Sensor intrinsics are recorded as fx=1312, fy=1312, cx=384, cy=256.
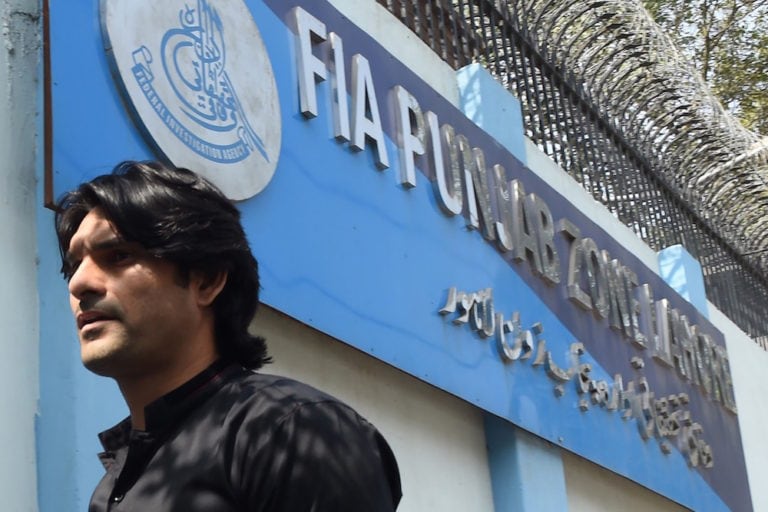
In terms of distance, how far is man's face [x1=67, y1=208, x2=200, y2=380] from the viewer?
72.6 inches

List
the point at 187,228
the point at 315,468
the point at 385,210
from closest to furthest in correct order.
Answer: the point at 315,468
the point at 187,228
the point at 385,210

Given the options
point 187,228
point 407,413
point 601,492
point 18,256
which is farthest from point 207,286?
point 601,492

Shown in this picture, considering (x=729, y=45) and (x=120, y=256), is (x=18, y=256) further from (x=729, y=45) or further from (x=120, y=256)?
(x=729, y=45)

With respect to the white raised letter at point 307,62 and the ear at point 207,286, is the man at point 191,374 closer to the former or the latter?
the ear at point 207,286

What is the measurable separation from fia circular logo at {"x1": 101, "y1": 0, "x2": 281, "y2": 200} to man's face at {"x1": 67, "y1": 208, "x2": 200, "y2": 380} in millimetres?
1747

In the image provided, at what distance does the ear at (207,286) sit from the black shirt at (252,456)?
0.12 meters

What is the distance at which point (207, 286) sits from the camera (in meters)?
1.94

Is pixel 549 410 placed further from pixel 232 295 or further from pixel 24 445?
pixel 232 295

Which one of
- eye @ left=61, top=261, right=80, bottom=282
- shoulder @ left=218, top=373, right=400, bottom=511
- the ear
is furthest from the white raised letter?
shoulder @ left=218, top=373, right=400, bottom=511

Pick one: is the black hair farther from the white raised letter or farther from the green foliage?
the green foliage

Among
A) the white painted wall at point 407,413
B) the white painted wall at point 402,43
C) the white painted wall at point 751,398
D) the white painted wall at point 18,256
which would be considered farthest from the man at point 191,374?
the white painted wall at point 751,398

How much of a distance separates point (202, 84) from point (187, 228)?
7.16ft

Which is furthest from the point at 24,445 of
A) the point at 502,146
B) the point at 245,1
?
the point at 502,146

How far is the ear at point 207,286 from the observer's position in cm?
193
